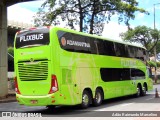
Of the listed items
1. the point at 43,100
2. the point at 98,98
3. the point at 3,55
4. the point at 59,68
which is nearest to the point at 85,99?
the point at 98,98

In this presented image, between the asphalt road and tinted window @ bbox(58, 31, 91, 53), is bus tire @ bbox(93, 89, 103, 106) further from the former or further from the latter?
tinted window @ bbox(58, 31, 91, 53)

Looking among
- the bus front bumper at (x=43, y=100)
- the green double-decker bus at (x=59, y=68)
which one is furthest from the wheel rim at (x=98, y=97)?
the bus front bumper at (x=43, y=100)

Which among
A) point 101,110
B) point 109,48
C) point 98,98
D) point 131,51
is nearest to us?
point 101,110

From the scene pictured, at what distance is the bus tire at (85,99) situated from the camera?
56.9 ft

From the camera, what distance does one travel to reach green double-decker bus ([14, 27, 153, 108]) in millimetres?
15523

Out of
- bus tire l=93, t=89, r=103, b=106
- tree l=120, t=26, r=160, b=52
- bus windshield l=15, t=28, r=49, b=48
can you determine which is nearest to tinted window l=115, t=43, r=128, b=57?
bus tire l=93, t=89, r=103, b=106

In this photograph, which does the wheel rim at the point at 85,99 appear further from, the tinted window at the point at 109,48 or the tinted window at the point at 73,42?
the tinted window at the point at 109,48

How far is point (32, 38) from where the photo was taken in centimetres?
1619

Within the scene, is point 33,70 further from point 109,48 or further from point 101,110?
point 109,48

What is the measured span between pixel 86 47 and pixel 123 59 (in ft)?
16.2

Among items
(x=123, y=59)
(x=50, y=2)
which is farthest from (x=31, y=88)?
(x=50, y=2)

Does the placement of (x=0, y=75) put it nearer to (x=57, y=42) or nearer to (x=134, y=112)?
(x=57, y=42)

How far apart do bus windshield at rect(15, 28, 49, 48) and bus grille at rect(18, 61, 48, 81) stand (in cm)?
85

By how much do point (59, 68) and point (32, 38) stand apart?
6.11 feet
